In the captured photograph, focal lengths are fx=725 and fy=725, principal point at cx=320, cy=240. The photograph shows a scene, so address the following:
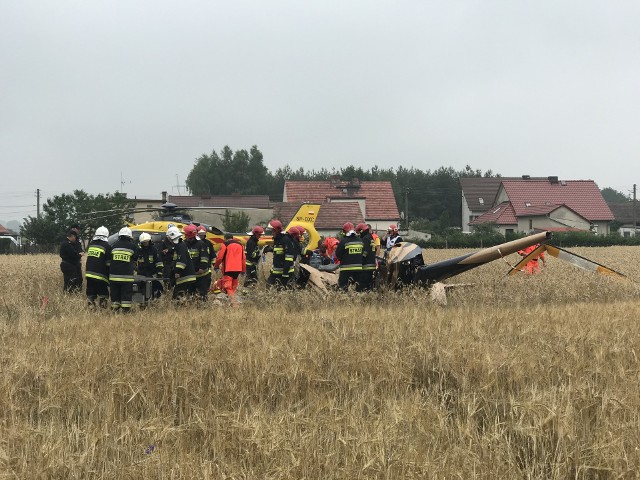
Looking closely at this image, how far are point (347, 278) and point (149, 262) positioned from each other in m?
3.80

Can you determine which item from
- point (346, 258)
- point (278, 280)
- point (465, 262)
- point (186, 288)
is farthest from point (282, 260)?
point (465, 262)

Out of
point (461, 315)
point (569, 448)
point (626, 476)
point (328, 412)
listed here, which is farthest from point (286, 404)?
point (461, 315)

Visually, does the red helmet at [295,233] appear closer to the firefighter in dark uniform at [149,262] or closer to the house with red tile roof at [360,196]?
the firefighter in dark uniform at [149,262]

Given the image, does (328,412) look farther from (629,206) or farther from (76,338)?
(629,206)

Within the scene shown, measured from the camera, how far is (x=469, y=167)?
13638 cm

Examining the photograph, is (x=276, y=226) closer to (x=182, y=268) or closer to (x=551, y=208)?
(x=182, y=268)

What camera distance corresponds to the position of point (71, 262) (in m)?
14.7

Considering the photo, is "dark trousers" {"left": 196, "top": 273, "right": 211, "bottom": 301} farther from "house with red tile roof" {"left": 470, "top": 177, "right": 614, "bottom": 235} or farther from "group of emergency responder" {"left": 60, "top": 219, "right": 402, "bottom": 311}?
"house with red tile roof" {"left": 470, "top": 177, "right": 614, "bottom": 235}

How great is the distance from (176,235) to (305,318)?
4.50 m

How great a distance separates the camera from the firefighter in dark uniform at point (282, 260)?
14414mm

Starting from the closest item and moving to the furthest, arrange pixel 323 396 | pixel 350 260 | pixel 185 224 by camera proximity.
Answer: pixel 323 396, pixel 350 260, pixel 185 224

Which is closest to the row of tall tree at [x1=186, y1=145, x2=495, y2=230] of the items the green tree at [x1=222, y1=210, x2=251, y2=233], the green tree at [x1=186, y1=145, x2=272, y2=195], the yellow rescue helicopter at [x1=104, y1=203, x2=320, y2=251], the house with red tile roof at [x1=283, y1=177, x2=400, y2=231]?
the green tree at [x1=186, y1=145, x2=272, y2=195]

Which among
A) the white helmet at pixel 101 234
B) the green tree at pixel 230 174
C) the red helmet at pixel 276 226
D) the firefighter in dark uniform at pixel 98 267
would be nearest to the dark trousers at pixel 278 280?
the red helmet at pixel 276 226

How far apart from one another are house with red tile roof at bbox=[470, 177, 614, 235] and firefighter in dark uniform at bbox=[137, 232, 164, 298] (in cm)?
5804
